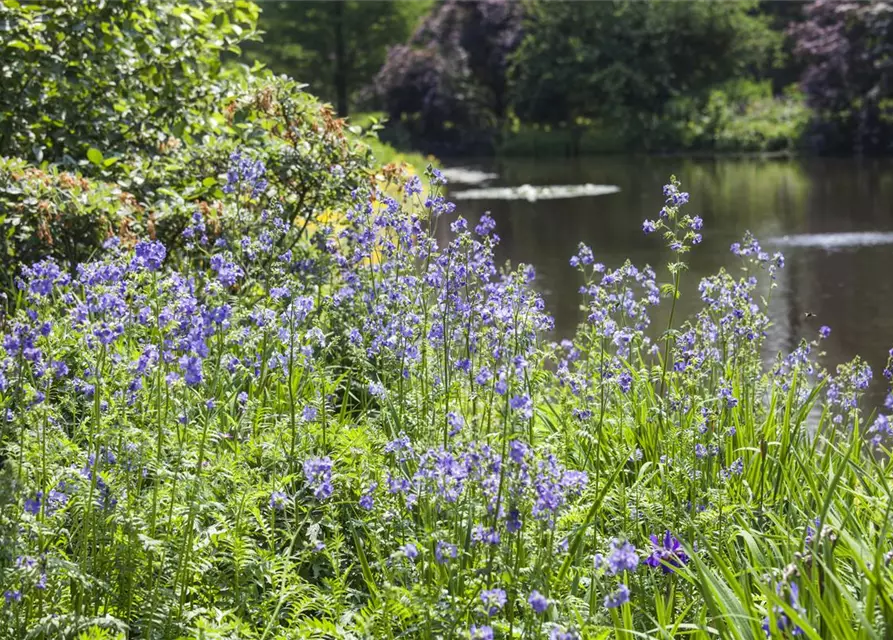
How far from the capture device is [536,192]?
1962 centimetres

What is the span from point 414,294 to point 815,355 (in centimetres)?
446

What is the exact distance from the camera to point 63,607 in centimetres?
296

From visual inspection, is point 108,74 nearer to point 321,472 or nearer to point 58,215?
point 58,215

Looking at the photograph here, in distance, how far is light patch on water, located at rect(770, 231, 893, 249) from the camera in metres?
12.9

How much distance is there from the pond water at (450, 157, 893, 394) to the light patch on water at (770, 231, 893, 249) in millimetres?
19

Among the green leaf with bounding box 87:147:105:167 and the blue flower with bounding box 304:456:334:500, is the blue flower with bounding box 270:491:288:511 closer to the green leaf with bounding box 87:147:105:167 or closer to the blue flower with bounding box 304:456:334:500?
the blue flower with bounding box 304:456:334:500

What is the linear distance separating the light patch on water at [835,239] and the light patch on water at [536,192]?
5888mm

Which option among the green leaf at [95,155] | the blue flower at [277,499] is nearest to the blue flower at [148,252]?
the blue flower at [277,499]

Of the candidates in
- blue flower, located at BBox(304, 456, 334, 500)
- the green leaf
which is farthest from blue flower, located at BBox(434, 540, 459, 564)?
the green leaf

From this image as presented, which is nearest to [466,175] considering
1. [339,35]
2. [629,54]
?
[629,54]

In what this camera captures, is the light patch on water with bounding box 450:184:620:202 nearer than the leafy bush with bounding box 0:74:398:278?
No

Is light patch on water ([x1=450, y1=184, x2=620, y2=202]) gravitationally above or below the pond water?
above

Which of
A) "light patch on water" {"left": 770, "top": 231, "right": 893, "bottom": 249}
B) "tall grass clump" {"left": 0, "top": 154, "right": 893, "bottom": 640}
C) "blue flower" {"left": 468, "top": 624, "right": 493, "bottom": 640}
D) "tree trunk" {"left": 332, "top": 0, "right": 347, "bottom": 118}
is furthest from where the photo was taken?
"tree trunk" {"left": 332, "top": 0, "right": 347, "bottom": 118}

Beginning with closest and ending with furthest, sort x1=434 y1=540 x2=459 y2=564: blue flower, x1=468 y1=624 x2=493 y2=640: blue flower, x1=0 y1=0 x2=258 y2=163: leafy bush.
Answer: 1. x1=468 y1=624 x2=493 y2=640: blue flower
2. x1=434 y1=540 x2=459 y2=564: blue flower
3. x1=0 y1=0 x2=258 y2=163: leafy bush
